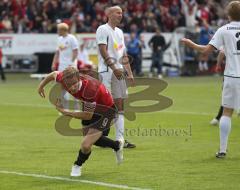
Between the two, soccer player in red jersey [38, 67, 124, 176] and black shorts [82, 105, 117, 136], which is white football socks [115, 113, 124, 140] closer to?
soccer player in red jersey [38, 67, 124, 176]

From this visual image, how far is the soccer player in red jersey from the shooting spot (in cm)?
1050

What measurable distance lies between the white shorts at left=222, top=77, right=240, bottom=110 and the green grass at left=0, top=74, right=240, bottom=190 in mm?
848

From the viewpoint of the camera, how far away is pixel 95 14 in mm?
40469

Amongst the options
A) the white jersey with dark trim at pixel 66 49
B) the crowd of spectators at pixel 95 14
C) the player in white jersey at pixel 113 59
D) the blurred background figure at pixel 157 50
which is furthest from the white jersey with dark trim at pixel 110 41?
the crowd of spectators at pixel 95 14

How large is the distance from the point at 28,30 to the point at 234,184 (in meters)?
28.6

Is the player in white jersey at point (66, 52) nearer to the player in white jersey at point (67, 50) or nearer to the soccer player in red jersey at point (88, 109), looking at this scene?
the player in white jersey at point (67, 50)

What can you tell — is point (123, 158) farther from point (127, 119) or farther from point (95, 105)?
point (127, 119)

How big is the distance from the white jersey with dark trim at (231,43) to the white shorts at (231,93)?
0.10 metres

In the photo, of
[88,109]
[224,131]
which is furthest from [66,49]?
[88,109]

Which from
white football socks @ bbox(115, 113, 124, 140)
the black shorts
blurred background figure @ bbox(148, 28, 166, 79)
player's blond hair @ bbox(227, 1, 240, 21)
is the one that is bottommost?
blurred background figure @ bbox(148, 28, 166, 79)

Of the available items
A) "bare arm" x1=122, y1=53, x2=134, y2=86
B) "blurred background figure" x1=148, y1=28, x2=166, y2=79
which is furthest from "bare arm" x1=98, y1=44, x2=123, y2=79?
"blurred background figure" x1=148, y1=28, x2=166, y2=79

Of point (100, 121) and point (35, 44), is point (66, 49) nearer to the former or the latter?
point (100, 121)

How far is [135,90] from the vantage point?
969 inches

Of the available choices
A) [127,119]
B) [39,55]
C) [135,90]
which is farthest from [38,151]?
[39,55]
